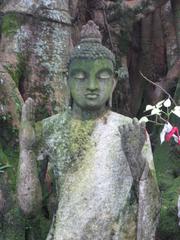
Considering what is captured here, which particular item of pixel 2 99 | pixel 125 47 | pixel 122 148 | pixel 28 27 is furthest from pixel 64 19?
pixel 122 148

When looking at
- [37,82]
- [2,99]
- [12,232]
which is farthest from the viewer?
[37,82]

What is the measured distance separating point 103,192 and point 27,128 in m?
0.60

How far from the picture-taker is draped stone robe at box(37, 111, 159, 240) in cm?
405

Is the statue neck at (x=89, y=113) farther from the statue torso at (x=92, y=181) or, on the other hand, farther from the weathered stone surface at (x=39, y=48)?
the weathered stone surface at (x=39, y=48)

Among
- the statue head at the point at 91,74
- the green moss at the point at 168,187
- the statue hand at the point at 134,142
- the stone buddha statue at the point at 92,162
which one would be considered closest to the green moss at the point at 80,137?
the stone buddha statue at the point at 92,162

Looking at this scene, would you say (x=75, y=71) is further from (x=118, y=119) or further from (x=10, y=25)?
(x=10, y=25)

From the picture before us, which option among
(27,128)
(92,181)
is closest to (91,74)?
(27,128)

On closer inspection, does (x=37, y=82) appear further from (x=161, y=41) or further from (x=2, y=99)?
(x=161, y=41)

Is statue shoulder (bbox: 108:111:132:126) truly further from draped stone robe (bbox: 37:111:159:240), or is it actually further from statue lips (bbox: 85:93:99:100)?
statue lips (bbox: 85:93:99:100)

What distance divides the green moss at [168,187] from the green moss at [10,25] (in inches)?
66.8

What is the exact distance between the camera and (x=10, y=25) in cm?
609

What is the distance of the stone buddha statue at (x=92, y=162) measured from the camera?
4.04 meters

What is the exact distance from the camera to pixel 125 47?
7934 mm

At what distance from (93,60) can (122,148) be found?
0.57 meters
